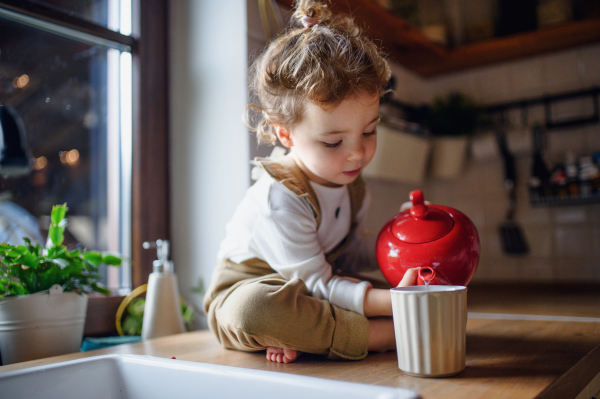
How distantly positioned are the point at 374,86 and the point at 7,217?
2.52 ft

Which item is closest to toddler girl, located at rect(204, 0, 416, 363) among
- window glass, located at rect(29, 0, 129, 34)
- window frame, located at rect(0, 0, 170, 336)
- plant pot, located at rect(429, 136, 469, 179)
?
window frame, located at rect(0, 0, 170, 336)

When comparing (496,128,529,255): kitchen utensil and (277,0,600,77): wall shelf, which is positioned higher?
(277,0,600,77): wall shelf

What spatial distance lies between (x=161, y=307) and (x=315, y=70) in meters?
0.56

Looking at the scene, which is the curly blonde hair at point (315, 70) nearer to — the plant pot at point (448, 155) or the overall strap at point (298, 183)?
the overall strap at point (298, 183)

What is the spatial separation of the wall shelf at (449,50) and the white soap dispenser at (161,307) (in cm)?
81

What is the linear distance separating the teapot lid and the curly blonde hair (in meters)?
0.20

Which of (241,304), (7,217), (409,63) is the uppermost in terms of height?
(409,63)

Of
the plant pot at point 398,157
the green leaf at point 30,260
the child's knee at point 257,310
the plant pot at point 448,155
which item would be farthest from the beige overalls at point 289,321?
the plant pot at point 448,155

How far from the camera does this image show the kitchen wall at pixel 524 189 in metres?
1.64

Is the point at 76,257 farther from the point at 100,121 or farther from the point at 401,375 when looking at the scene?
the point at 401,375

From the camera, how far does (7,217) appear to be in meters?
0.98

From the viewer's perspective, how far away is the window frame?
1.17m

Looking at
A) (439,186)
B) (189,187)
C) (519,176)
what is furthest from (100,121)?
(519,176)

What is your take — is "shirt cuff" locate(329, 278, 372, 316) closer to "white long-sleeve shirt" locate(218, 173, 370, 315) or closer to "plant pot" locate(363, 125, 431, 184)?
"white long-sleeve shirt" locate(218, 173, 370, 315)
